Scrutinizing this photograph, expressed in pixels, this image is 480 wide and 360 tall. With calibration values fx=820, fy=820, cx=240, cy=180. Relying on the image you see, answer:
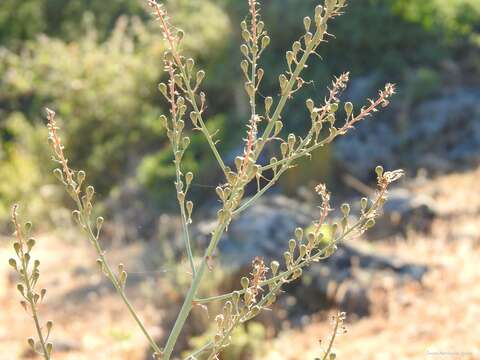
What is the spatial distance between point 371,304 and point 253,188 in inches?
169

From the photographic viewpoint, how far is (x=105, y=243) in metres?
8.92

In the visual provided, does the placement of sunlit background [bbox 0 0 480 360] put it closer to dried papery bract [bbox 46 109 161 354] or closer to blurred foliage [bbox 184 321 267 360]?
blurred foliage [bbox 184 321 267 360]

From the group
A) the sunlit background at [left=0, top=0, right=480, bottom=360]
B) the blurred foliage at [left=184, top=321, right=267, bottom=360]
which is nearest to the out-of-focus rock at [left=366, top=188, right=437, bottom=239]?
the sunlit background at [left=0, top=0, right=480, bottom=360]

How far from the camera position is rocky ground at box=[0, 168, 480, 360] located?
412 cm

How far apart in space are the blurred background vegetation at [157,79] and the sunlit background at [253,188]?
0.03 m

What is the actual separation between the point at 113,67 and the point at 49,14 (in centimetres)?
467

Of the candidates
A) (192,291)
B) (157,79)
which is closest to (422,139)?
(157,79)

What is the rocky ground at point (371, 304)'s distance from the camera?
412cm

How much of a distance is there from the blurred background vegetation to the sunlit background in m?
0.03

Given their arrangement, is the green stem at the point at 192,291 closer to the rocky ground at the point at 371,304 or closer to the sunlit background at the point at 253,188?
the sunlit background at the point at 253,188

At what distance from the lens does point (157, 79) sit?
1209 centimetres

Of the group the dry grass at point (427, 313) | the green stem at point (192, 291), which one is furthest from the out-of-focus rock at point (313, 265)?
the green stem at point (192, 291)

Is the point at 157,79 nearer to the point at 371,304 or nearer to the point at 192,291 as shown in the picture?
the point at 371,304

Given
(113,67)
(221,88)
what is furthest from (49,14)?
(221,88)
